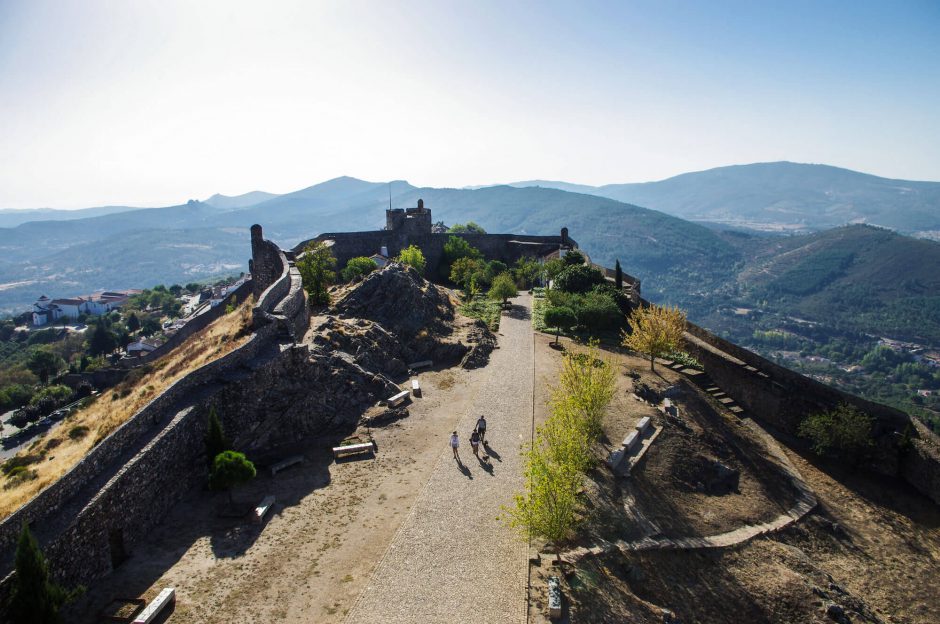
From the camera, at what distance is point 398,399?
71.5ft

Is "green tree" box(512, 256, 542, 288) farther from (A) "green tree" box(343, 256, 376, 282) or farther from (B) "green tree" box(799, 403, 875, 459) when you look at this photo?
(B) "green tree" box(799, 403, 875, 459)

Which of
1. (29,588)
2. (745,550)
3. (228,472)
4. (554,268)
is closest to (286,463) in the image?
(228,472)

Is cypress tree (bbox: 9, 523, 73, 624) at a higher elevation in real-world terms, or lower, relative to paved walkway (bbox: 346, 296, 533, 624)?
higher

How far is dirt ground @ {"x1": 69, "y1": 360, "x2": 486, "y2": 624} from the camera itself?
11727 millimetres

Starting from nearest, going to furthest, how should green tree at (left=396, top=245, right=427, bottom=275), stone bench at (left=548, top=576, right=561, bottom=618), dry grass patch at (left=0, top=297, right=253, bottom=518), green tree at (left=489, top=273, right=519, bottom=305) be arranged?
stone bench at (left=548, top=576, right=561, bottom=618), dry grass patch at (left=0, top=297, right=253, bottom=518), green tree at (left=489, top=273, right=519, bottom=305), green tree at (left=396, top=245, right=427, bottom=275)

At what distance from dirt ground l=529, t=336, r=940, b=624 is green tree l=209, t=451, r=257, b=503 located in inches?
341

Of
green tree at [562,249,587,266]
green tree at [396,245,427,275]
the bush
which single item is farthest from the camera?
green tree at [396,245,427,275]

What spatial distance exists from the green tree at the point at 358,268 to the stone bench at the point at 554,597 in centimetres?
2713

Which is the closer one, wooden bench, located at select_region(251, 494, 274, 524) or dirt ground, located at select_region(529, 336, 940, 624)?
dirt ground, located at select_region(529, 336, 940, 624)

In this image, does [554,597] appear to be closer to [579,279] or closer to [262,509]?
[262,509]

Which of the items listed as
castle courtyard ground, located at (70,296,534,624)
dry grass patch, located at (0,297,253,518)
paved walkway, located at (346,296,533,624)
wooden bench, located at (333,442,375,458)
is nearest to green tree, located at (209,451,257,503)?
castle courtyard ground, located at (70,296,534,624)

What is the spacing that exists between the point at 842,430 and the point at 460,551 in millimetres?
19187

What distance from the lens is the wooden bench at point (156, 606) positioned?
10789 millimetres

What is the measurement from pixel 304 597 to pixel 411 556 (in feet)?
8.42
